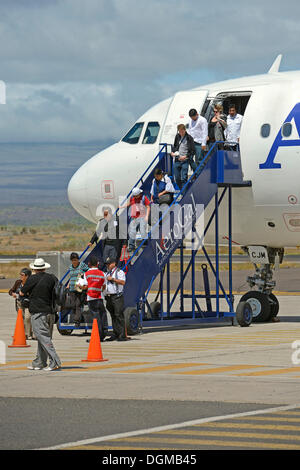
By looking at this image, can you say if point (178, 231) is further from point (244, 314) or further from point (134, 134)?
point (134, 134)

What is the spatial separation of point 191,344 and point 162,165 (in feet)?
22.2

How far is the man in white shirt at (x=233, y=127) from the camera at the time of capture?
28.9 metres

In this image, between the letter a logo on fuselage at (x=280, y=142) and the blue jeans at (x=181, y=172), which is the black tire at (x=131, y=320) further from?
the letter a logo on fuselage at (x=280, y=142)

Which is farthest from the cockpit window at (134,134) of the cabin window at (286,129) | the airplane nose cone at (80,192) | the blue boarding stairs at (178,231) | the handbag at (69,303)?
the handbag at (69,303)

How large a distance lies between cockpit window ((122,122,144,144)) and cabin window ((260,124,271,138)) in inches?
163

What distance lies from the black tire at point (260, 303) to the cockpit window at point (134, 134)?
587 centimetres

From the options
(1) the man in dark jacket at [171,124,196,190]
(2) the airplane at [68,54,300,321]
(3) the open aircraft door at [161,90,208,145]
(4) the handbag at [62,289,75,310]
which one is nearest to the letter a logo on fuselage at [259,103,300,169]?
(2) the airplane at [68,54,300,321]

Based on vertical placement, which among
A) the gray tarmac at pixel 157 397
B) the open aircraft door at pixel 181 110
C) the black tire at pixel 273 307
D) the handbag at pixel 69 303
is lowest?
the gray tarmac at pixel 157 397

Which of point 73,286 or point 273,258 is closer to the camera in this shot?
point 73,286

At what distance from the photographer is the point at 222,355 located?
71.4ft

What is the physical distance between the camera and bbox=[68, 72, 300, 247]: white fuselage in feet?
93.0

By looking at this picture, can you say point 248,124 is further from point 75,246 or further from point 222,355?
point 75,246
